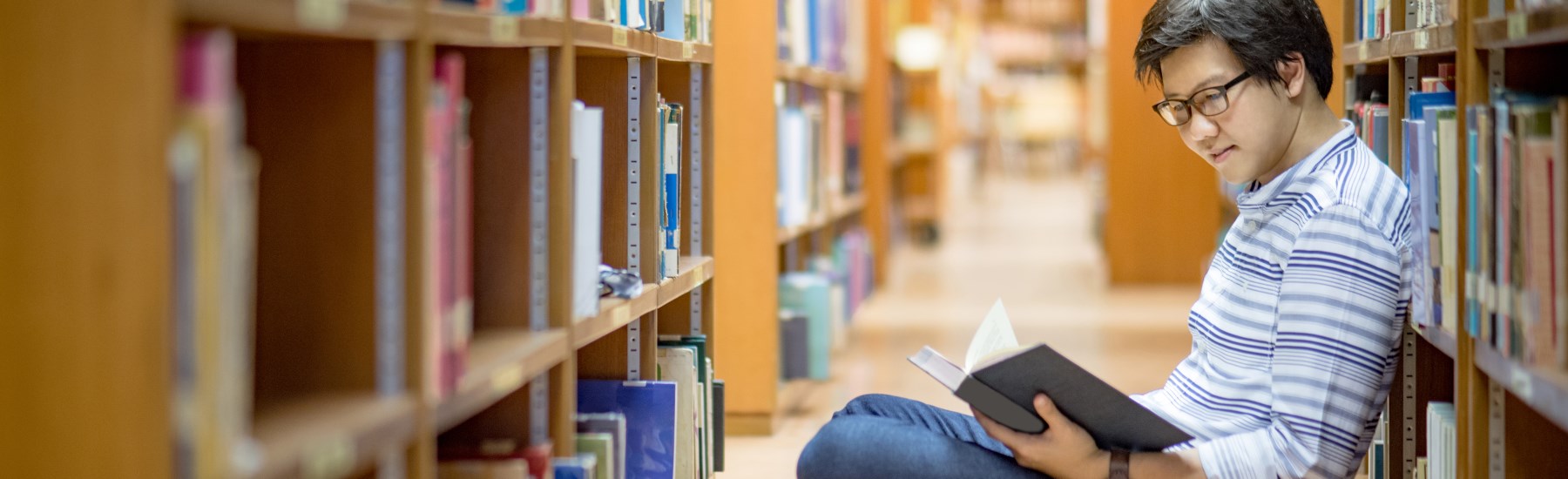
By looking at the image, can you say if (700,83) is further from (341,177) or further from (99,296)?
(99,296)

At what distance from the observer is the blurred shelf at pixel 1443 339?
1.71 m

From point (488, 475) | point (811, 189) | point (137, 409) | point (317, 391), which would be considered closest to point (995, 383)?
point (488, 475)

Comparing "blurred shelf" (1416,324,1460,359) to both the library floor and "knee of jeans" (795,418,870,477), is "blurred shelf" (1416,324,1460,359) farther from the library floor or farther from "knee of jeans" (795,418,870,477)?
the library floor

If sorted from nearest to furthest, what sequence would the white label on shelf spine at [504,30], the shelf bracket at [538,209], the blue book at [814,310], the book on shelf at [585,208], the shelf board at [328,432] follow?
the shelf board at [328,432], the white label on shelf spine at [504,30], the shelf bracket at [538,209], the book on shelf at [585,208], the blue book at [814,310]

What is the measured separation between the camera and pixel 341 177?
1.29 metres

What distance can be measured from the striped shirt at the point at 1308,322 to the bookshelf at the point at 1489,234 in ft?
0.26

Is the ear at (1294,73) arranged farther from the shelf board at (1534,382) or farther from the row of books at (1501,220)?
the shelf board at (1534,382)

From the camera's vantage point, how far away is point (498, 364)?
→ 1.49 metres

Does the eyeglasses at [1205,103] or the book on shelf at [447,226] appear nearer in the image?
the book on shelf at [447,226]

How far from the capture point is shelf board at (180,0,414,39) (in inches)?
39.3

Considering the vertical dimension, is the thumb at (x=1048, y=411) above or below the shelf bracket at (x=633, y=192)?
below

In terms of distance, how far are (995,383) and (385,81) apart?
86 centimetres

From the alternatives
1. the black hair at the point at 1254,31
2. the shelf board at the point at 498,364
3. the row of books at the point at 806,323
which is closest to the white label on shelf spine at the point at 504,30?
the shelf board at the point at 498,364

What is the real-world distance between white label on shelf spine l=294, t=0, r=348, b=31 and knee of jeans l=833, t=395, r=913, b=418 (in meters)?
1.09
